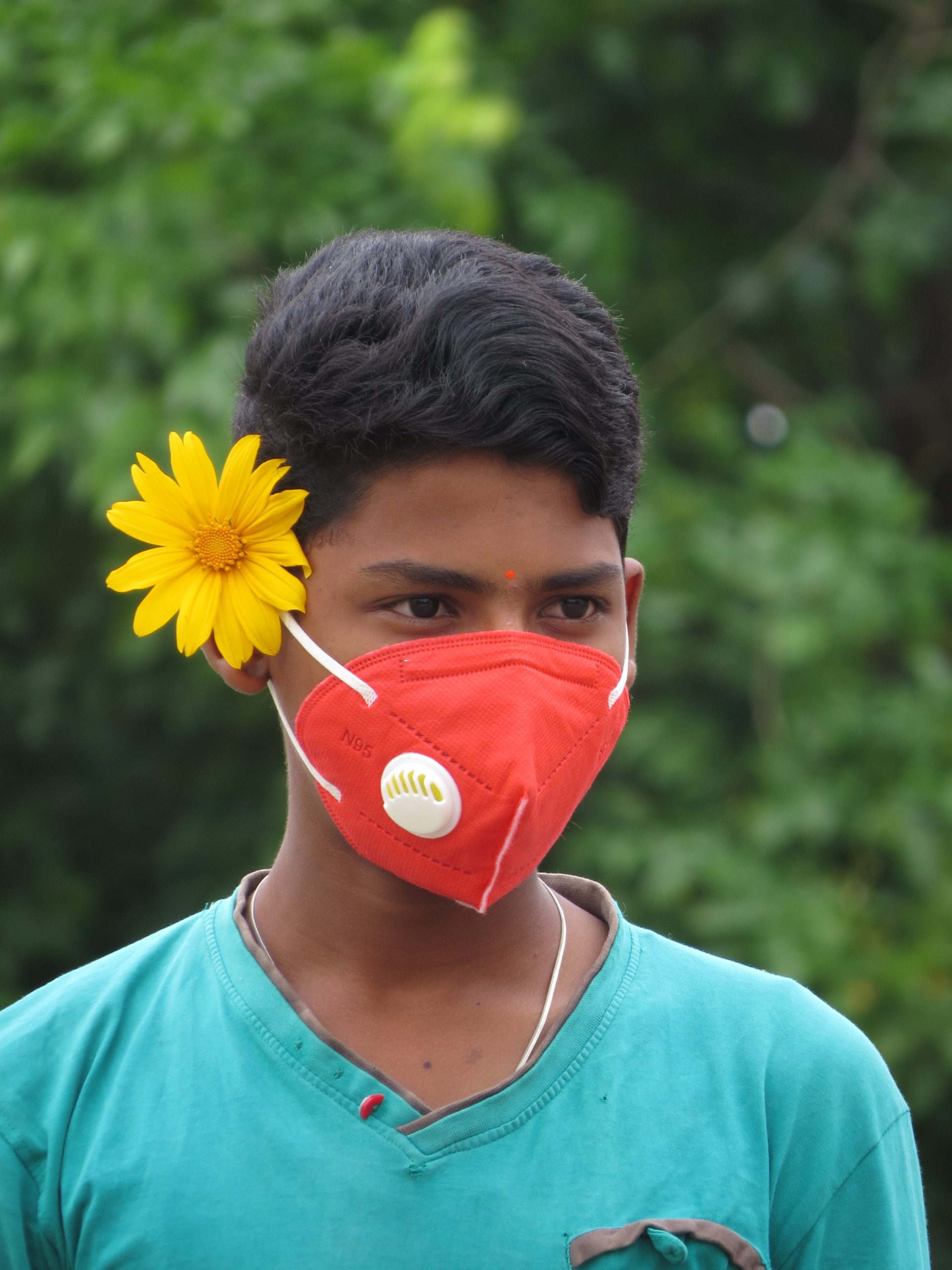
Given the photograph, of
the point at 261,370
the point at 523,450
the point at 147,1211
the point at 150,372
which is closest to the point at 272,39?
the point at 150,372

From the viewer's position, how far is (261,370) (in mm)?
1927

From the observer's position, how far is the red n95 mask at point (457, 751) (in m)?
1.69

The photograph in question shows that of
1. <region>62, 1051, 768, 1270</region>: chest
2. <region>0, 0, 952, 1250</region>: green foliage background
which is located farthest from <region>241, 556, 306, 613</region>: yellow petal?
<region>0, 0, 952, 1250</region>: green foliage background

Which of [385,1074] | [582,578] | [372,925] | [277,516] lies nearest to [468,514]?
[582,578]

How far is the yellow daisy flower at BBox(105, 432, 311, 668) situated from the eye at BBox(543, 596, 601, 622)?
31cm

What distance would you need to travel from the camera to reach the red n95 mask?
1686 millimetres

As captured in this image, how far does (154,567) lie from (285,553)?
0.63 ft

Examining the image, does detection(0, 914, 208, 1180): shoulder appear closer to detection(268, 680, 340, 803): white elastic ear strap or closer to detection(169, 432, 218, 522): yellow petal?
detection(268, 680, 340, 803): white elastic ear strap

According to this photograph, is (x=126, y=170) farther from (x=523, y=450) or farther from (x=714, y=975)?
(x=714, y=975)

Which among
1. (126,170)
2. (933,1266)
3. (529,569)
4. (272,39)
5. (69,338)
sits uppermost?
(272,39)

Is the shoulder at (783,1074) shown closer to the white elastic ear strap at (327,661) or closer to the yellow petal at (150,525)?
the white elastic ear strap at (327,661)

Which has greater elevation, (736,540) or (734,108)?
(734,108)

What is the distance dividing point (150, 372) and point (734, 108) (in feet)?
7.70

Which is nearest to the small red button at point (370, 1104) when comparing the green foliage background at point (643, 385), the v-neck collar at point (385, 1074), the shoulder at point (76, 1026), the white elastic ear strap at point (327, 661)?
the v-neck collar at point (385, 1074)
